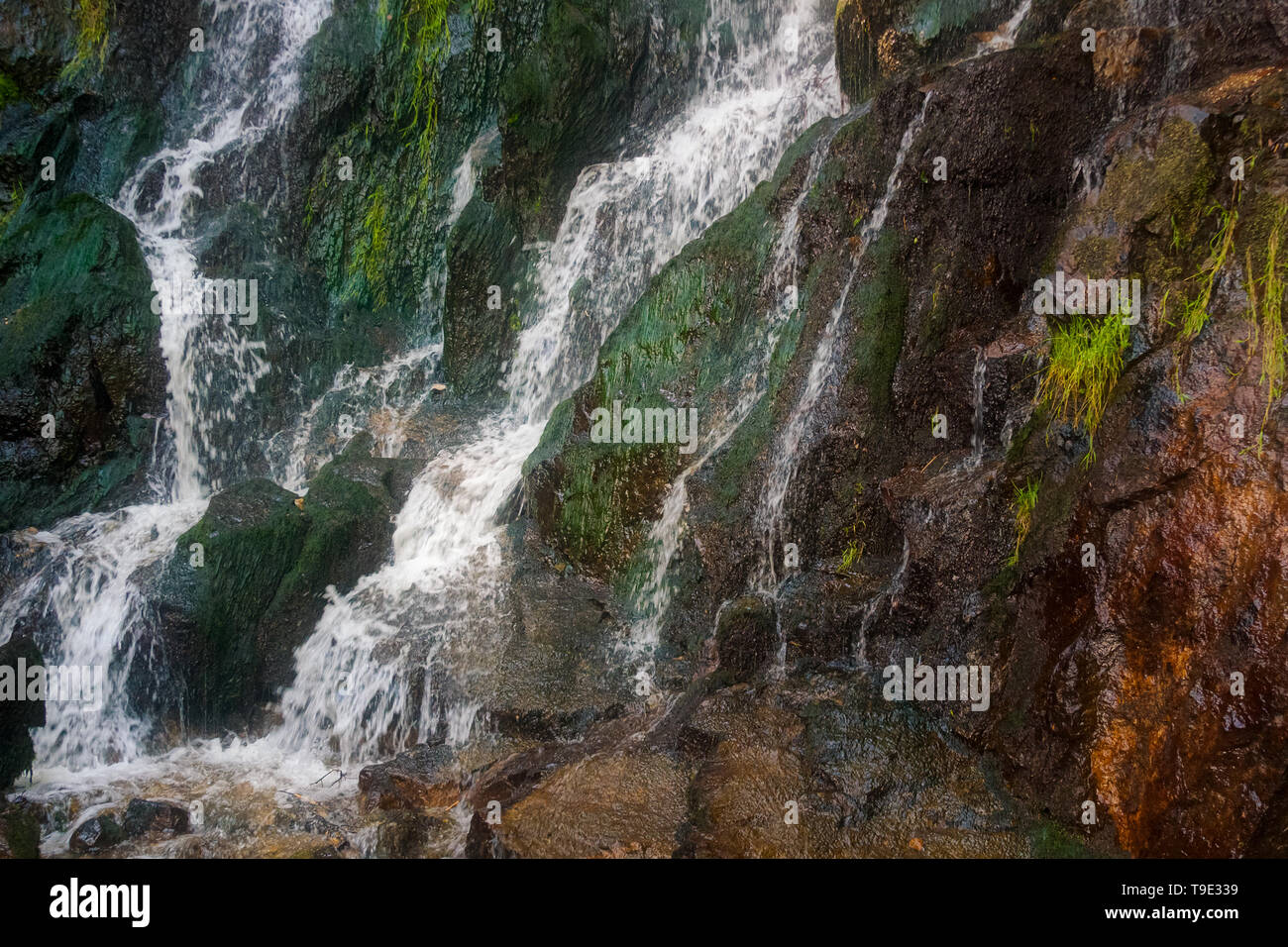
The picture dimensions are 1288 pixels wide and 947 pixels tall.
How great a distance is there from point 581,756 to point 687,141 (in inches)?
254

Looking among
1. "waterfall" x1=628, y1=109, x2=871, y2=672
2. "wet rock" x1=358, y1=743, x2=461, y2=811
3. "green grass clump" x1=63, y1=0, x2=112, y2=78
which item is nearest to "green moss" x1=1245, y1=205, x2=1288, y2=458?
"waterfall" x1=628, y1=109, x2=871, y2=672

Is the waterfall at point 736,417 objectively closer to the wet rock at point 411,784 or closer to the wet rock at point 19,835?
the wet rock at point 411,784

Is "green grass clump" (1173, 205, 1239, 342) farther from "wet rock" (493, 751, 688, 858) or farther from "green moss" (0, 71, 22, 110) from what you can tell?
"green moss" (0, 71, 22, 110)

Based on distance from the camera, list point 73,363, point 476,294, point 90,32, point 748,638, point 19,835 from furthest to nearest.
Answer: point 90,32 < point 476,294 < point 73,363 < point 748,638 < point 19,835

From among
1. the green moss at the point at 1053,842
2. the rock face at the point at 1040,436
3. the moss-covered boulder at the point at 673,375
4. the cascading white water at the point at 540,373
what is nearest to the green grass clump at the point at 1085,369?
the rock face at the point at 1040,436

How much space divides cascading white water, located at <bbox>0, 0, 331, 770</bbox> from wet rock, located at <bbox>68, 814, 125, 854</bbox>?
101 cm

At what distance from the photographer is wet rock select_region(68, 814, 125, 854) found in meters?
6.45

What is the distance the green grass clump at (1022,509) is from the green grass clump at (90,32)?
34.0 feet

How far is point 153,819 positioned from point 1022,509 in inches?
216

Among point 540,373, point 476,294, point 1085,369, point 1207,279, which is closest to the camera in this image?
point 1207,279

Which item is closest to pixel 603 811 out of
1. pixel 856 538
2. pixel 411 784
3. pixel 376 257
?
pixel 411 784

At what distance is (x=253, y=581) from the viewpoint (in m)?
8.01

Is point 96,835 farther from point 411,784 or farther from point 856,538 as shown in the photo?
point 856,538

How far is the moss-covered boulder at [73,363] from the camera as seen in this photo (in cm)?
905
